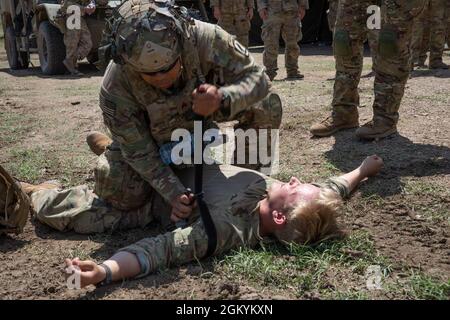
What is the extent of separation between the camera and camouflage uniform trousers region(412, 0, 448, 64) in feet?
24.1

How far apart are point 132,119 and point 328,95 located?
3.63 metres

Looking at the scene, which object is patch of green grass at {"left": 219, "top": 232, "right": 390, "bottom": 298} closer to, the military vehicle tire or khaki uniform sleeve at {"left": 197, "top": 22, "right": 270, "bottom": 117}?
khaki uniform sleeve at {"left": 197, "top": 22, "right": 270, "bottom": 117}

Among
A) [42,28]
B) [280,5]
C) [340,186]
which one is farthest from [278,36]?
[340,186]

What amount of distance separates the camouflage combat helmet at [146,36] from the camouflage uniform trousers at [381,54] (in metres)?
→ 1.69

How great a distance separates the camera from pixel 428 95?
5305mm

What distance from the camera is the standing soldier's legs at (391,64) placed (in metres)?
3.45

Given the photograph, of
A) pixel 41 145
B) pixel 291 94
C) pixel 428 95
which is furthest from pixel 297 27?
pixel 41 145

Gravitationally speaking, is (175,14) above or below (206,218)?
above

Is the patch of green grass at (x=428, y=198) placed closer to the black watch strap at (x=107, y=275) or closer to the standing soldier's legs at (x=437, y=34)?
the black watch strap at (x=107, y=275)

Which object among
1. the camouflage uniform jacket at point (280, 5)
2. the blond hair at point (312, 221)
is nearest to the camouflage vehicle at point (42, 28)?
the camouflage uniform jacket at point (280, 5)

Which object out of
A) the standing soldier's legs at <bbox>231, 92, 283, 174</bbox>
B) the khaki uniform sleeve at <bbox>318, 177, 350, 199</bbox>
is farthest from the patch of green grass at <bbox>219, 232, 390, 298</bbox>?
the standing soldier's legs at <bbox>231, 92, 283, 174</bbox>

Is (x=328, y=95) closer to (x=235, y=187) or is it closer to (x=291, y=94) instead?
(x=291, y=94)

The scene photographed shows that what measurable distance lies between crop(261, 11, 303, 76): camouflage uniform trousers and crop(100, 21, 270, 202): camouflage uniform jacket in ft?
16.2

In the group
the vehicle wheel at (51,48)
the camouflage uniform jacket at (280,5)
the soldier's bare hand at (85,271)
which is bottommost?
the soldier's bare hand at (85,271)
